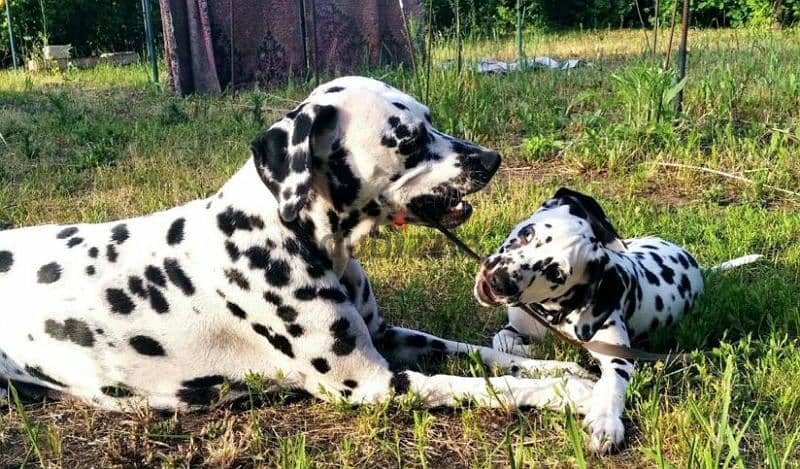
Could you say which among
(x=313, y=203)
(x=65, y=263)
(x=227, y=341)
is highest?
(x=313, y=203)

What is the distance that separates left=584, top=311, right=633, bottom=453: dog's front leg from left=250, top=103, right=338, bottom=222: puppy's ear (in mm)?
1458

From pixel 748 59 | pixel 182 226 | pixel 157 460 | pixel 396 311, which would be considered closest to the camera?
pixel 157 460

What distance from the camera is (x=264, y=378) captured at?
3.62 meters

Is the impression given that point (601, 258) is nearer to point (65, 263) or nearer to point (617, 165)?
point (65, 263)

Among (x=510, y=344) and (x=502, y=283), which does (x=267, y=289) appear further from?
(x=510, y=344)

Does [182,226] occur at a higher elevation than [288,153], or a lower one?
lower

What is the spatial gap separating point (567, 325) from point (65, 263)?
240 cm

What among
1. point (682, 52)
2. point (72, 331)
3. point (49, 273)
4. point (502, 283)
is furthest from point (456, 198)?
point (682, 52)

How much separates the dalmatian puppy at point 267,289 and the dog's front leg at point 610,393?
10 cm

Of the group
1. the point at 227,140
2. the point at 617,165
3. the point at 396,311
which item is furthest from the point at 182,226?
the point at 227,140

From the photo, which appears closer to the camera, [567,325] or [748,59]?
[567,325]

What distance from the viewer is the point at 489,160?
357 cm

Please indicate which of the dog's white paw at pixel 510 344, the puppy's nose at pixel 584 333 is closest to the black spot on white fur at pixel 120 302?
the dog's white paw at pixel 510 344

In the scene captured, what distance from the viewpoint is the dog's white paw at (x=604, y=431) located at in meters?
3.11
